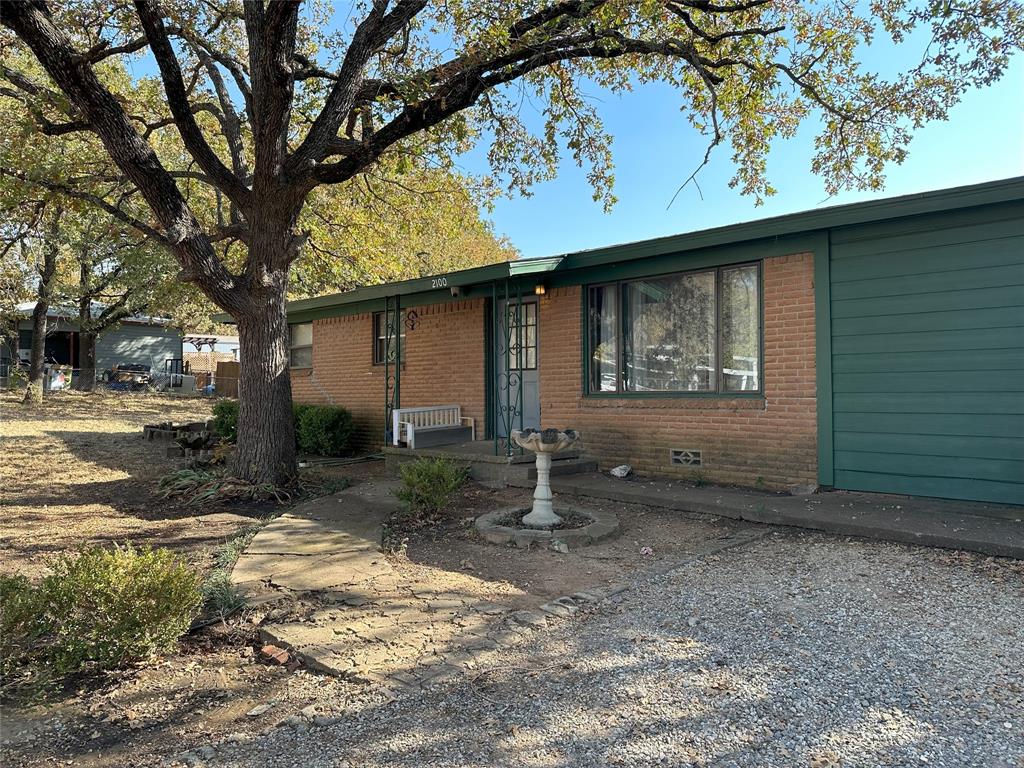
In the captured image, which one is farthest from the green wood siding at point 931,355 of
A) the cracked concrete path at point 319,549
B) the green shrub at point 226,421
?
the green shrub at point 226,421

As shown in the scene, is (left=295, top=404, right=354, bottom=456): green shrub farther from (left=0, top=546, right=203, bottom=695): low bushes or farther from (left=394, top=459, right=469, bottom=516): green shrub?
(left=0, top=546, right=203, bottom=695): low bushes

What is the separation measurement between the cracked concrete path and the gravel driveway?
1800mm

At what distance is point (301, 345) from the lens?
46.9 ft

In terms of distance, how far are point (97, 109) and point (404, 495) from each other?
4934mm

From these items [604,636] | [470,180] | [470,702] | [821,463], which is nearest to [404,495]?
[604,636]

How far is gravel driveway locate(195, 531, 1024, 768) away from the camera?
8.31ft

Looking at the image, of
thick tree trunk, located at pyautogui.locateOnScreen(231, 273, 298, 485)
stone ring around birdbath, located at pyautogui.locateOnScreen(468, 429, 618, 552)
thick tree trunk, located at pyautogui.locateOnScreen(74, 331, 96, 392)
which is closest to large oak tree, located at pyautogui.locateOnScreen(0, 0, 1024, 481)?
thick tree trunk, located at pyautogui.locateOnScreen(231, 273, 298, 485)

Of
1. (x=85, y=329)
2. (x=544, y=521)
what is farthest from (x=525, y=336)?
(x=85, y=329)

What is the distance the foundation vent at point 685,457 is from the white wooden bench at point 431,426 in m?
3.58

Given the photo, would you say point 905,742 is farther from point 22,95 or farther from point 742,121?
point 22,95

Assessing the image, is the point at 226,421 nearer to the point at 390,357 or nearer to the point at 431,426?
the point at 390,357

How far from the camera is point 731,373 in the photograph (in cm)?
768

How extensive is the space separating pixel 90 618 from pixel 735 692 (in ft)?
10.4

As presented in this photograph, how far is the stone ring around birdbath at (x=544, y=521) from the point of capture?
18.5 feet
